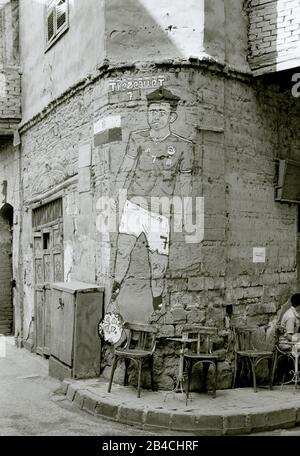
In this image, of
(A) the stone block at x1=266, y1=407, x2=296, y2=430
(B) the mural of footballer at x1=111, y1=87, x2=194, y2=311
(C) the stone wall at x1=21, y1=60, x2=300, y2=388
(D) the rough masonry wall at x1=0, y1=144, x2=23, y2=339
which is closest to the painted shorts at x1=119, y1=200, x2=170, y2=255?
(B) the mural of footballer at x1=111, y1=87, x2=194, y2=311

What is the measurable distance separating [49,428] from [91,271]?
2.41 m

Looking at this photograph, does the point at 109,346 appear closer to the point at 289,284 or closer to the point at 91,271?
the point at 91,271

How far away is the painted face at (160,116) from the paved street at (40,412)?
141 inches

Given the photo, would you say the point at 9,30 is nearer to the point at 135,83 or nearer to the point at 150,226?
the point at 135,83

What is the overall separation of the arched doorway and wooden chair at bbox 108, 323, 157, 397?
20.6ft

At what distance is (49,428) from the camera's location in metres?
5.79

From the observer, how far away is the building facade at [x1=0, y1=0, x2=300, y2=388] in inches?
276

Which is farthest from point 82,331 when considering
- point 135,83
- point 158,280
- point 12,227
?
point 12,227

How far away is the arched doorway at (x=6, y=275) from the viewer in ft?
40.9

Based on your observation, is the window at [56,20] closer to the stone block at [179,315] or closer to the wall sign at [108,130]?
the wall sign at [108,130]

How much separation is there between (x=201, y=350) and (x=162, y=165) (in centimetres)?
239

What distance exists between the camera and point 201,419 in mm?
5664
